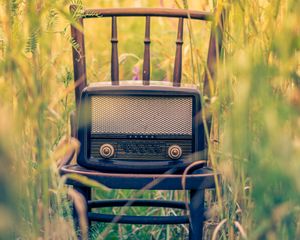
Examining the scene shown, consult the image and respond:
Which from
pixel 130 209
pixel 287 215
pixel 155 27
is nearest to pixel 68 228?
pixel 287 215

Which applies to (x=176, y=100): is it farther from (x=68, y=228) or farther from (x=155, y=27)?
(x=155, y=27)

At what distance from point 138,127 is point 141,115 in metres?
0.03

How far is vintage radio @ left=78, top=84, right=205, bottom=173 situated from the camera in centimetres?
180

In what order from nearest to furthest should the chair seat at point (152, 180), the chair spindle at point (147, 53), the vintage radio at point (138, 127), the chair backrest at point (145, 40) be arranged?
the chair seat at point (152, 180), the vintage radio at point (138, 127), the chair backrest at point (145, 40), the chair spindle at point (147, 53)

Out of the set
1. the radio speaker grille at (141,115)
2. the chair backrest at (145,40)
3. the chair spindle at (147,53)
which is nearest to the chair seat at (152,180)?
the radio speaker grille at (141,115)

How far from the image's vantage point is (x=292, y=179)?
1.02m

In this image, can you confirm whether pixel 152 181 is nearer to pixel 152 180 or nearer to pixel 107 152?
pixel 152 180

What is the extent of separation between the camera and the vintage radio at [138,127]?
70.9 inches

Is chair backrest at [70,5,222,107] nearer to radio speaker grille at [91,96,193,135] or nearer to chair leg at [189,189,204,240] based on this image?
radio speaker grille at [91,96,193,135]

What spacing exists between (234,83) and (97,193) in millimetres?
1044

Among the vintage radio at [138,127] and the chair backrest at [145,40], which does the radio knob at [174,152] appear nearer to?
the vintage radio at [138,127]

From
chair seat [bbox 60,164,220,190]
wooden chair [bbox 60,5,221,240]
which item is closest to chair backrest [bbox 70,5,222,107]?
wooden chair [bbox 60,5,221,240]

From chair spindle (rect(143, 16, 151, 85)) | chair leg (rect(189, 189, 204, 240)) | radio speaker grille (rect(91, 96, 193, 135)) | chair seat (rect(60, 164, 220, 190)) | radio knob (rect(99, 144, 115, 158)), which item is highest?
chair spindle (rect(143, 16, 151, 85))

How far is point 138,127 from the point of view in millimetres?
1826
